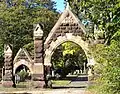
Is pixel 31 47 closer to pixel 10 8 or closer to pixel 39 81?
pixel 10 8

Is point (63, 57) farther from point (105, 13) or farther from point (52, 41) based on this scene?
point (105, 13)

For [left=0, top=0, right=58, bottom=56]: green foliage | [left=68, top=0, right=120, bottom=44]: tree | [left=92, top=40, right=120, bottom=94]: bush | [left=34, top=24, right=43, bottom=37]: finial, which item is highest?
[left=0, top=0, right=58, bottom=56]: green foliage

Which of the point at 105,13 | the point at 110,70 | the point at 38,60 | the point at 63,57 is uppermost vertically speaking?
the point at 63,57

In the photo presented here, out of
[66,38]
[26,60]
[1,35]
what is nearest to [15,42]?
[1,35]

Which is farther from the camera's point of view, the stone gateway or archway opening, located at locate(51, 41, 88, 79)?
archway opening, located at locate(51, 41, 88, 79)

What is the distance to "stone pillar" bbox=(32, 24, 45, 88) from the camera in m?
26.2

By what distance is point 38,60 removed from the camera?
2656 cm

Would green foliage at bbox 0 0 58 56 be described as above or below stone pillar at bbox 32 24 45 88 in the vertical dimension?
above

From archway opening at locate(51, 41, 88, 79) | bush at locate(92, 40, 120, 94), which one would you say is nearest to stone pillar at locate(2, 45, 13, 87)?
bush at locate(92, 40, 120, 94)

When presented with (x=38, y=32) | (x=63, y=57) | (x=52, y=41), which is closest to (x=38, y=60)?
(x=52, y=41)

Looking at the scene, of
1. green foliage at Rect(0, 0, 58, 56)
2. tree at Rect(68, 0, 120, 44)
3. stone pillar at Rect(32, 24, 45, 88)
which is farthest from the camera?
green foliage at Rect(0, 0, 58, 56)

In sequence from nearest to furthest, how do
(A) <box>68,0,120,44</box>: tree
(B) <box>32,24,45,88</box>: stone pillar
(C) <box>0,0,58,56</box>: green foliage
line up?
(A) <box>68,0,120,44</box>: tree
(B) <box>32,24,45,88</box>: stone pillar
(C) <box>0,0,58,56</box>: green foliage

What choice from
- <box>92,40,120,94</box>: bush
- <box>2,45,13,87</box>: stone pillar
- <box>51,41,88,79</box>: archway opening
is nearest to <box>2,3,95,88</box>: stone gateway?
<box>2,45,13,87</box>: stone pillar

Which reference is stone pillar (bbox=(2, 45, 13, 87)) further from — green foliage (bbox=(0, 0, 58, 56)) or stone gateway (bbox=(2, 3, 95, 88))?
green foliage (bbox=(0, 0, 58, 56))
